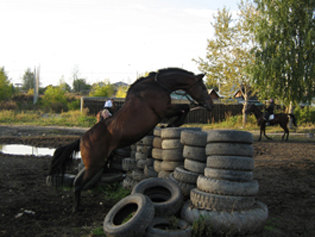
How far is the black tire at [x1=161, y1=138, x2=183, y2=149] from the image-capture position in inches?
237

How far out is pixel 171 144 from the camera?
6.11 m

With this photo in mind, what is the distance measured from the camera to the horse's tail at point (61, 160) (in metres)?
6.42

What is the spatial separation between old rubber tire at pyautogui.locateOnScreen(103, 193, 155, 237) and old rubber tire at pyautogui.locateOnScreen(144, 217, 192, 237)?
0.41ft

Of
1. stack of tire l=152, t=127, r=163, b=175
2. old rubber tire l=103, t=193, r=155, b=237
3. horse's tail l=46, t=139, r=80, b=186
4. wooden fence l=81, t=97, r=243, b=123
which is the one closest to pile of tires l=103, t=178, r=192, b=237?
old rubber tire l=103, t=193, r=155, b=237

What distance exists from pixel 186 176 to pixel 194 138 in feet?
2.15

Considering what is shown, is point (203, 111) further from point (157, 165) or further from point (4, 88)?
point (157, 165)

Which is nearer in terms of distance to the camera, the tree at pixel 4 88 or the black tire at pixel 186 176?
the black tire at pixel 186 176

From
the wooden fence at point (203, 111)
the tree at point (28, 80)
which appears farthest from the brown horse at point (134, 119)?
the tree at point (28, 80)

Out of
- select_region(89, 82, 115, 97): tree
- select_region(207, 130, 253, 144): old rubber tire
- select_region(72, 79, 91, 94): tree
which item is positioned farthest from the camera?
select_region(72, 79, 91, 94): tree

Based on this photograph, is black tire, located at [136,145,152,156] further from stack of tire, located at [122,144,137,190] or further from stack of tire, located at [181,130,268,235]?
stack of tire, located at [181,130,268,235]

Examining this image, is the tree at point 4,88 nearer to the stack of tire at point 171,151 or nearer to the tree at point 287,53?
the tree at point 287,53

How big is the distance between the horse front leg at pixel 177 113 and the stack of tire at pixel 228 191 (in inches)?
51.2

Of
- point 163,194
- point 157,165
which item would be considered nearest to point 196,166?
point 163,194

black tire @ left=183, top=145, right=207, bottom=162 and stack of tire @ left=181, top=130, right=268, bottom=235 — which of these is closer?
stack of tire @ left=181, top=130, right=268, bottom=235
